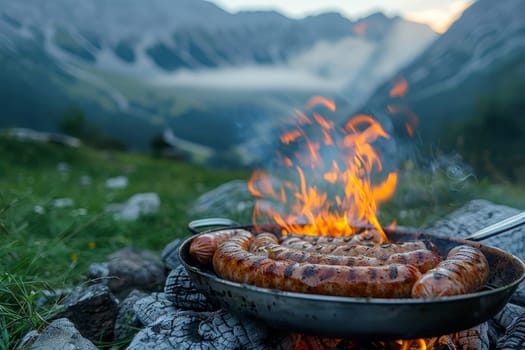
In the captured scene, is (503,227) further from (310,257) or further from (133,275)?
(133,275)

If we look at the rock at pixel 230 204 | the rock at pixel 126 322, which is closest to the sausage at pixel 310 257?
the rock at pixel 126 322

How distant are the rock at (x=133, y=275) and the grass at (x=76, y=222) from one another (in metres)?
→ 0.37

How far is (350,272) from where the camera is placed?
2311 millimetres

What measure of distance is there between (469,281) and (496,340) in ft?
3.78

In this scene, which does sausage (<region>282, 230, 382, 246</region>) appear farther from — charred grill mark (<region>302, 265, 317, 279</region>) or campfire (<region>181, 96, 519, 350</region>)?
charred grill mark (<region>302, 265, 317, 279</region>)

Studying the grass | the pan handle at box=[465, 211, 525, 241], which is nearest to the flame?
the grass

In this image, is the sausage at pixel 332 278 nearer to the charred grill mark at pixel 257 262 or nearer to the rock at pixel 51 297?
the charred grill mark at pixel 257 262

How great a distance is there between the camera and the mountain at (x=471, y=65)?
6022cm

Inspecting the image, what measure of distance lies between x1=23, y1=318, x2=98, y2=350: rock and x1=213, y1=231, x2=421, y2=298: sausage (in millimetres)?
1175

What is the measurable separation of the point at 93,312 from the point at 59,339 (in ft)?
1.67

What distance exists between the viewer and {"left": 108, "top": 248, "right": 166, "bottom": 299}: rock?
155 inches

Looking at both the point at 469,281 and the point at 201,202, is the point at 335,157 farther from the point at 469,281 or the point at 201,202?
the point at 201,202

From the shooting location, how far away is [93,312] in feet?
10.5

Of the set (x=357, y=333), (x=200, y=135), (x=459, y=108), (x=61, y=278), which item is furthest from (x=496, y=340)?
(x=200, y=135)
